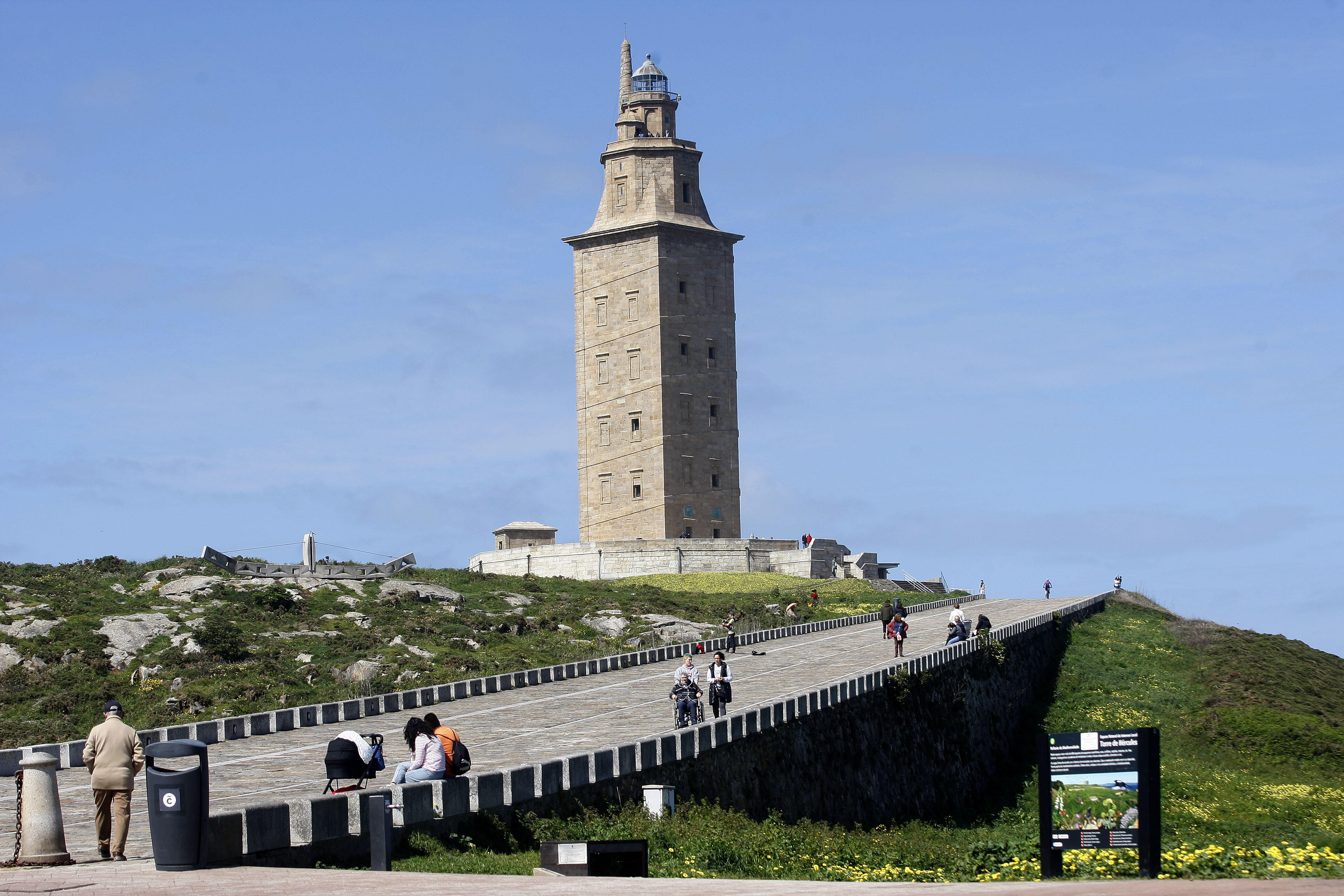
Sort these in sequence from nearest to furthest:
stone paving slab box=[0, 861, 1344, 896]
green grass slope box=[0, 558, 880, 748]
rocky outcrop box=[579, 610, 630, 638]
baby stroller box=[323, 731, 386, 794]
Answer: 1. stone paving slab box=[0, 861, 1344, 896]
2. baby stroller box=[323, 731, 386, 794]
3. green grass slope box=[0, 558, 880, 748]
4. rocky outcrop box=[579, 610, 630, 638]

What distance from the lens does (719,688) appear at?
1240 inches

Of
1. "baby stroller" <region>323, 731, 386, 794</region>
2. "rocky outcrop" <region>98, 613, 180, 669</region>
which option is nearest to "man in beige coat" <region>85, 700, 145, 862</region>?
"baby stroller" <region>323, 731, 386, 794</region>

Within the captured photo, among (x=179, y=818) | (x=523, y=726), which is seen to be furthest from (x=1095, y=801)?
(x=523, y=726)

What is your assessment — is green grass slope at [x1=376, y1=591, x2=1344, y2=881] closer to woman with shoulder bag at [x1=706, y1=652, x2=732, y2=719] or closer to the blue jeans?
the blue jeans

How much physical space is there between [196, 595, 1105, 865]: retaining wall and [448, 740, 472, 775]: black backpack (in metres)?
0.54

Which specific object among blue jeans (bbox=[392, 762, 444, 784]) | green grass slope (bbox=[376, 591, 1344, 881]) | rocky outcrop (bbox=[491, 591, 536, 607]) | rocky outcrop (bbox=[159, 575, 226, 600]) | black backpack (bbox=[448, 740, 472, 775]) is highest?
rocky outcrop (bbox=[159, 575, 226, 600])

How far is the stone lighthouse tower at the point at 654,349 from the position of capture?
83438mm

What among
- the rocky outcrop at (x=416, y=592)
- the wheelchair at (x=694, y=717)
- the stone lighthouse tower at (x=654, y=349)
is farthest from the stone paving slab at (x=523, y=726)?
the stone lighthouse tower at (x=654, y=349)

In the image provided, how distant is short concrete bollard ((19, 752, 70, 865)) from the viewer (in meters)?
15.2

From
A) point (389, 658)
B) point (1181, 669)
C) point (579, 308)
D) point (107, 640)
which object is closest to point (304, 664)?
point (389, 658)

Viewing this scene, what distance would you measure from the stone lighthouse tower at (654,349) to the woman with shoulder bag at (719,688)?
4974 cm

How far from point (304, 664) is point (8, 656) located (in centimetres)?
811

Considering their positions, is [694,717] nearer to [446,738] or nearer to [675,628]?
[446,738]

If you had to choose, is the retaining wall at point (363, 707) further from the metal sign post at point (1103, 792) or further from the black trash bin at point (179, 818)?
the metal sign post at point (1103, 792)
